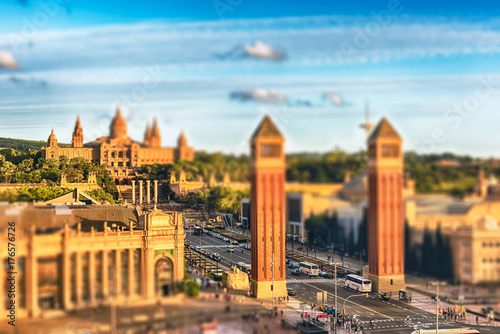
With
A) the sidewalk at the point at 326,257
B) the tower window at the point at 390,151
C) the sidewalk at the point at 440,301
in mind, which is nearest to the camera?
the sidewalk at the point at 440,301

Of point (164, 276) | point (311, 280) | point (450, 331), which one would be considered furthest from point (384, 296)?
point (164, 276)

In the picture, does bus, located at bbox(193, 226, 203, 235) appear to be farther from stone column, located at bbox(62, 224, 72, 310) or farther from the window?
stone column, located at bbox(62, 224, 72, 310)

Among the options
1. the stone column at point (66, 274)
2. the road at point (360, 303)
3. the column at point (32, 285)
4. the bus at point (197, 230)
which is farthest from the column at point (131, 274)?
the bus at point (197, 230)

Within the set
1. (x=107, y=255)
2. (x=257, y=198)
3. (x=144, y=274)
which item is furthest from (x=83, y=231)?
(x=257, y=198)

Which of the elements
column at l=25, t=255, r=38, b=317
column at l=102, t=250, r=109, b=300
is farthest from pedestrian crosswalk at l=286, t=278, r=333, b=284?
column at l=25, t=255, r=38, b=317

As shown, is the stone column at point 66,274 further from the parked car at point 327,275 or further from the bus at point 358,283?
the parked car at point 327,275

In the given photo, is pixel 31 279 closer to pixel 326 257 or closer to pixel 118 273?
pixel 118 273
